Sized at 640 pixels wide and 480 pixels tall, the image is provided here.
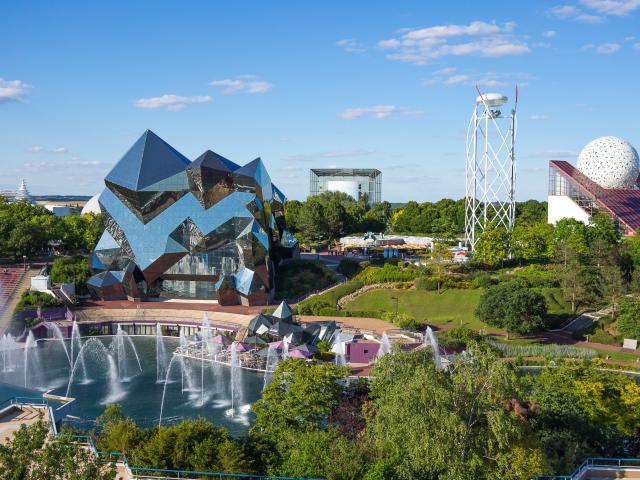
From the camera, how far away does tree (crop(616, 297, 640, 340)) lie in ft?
153

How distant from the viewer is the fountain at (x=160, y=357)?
4312cm

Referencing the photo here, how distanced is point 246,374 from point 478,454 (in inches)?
967

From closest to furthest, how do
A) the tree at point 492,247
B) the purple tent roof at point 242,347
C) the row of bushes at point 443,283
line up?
the purple tent roof at point 242,347 → the row of bushes at point 443,283 → the tree at point 492,247

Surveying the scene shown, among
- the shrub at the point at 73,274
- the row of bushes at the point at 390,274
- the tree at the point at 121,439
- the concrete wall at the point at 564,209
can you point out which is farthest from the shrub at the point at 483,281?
the tree at the point at 121,439

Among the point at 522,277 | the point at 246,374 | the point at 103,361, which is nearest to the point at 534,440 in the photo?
the point at 246,374

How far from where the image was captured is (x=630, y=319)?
4694 cm

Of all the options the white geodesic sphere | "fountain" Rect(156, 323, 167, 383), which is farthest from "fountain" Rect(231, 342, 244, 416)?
the white geodesic sphere

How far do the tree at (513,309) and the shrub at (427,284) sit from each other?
1046 cm

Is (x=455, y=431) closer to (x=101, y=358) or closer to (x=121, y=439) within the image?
(x=121, y=439)

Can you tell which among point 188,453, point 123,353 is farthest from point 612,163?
point 188,453

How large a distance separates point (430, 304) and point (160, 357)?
78.7 ft

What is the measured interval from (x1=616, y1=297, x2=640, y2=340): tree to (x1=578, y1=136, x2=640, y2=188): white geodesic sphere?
3933cm

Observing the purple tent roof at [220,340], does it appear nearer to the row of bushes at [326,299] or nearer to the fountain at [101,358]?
the fountain at [101,358]

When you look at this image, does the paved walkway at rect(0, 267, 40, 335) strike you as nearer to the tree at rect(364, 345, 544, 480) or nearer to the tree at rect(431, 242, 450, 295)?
the tree at rect(431, 242, 450, 295)
